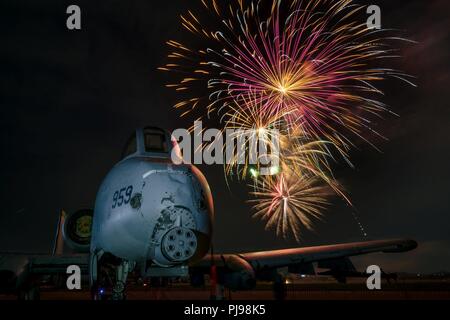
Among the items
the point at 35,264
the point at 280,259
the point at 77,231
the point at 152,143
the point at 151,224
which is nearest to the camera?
the point at 151,224

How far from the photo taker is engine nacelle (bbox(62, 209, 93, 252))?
62.1ft

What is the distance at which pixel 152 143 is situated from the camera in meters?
13.7

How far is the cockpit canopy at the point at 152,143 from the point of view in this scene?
13.4 metres

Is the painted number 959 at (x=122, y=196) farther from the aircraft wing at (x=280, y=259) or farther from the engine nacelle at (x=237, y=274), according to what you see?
the engine nacelle at (x=237, y=274)

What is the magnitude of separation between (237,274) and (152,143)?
6.67 meters

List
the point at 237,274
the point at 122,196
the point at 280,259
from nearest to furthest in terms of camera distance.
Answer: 1. the point at 122,196
2. the point at 237,274
3. the point at 280,259

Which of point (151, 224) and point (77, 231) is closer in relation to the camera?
point (151, 224)

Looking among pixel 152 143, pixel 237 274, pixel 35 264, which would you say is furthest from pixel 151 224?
pixel 35 264

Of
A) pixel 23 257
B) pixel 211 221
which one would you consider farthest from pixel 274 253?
pixel 23 257

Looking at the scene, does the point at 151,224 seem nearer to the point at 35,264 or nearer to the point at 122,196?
the point at 122,196

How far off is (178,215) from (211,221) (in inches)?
53.2
